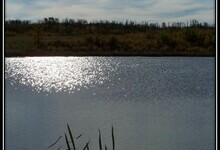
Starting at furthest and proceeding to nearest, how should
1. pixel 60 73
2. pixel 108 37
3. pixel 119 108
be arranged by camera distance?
pixel 60 73
pixel 108 37
pixel 119 108

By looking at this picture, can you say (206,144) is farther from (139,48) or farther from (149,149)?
(139,48)

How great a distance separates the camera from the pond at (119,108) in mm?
6250

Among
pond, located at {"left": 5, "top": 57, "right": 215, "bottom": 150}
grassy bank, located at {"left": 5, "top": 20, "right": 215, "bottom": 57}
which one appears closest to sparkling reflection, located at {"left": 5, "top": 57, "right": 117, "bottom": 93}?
pond, located at {"left": 5, "top": 57, "right": 215, "bottom": 150}

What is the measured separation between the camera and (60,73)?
16.1 meters

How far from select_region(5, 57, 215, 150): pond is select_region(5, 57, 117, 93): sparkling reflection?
0.04m

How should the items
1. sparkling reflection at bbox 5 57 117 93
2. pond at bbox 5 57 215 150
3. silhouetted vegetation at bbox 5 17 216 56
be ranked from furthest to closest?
sparkling reflection at bbox 5 57 117 93 < silhouetted vegetation at bbox 5 17 216 56 < pond at bbox 5 57 215 150

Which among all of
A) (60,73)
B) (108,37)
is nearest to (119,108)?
(108,37)

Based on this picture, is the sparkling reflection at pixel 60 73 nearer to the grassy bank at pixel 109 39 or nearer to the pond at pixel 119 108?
the pond at pixel 119 108

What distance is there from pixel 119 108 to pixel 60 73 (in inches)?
309

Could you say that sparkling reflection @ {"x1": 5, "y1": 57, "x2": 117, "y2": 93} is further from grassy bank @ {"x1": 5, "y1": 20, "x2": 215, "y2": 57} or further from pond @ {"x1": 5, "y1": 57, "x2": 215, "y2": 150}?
grassy bank @ {"x1": 5, "y1": 20, "x2": 215, "y2": 57}

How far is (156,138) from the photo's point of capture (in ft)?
20.9

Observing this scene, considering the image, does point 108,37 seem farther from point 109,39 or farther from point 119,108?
point 119,108

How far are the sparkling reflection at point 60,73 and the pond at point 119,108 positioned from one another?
35 millimetres

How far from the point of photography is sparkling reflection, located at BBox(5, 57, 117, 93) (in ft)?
39.9
